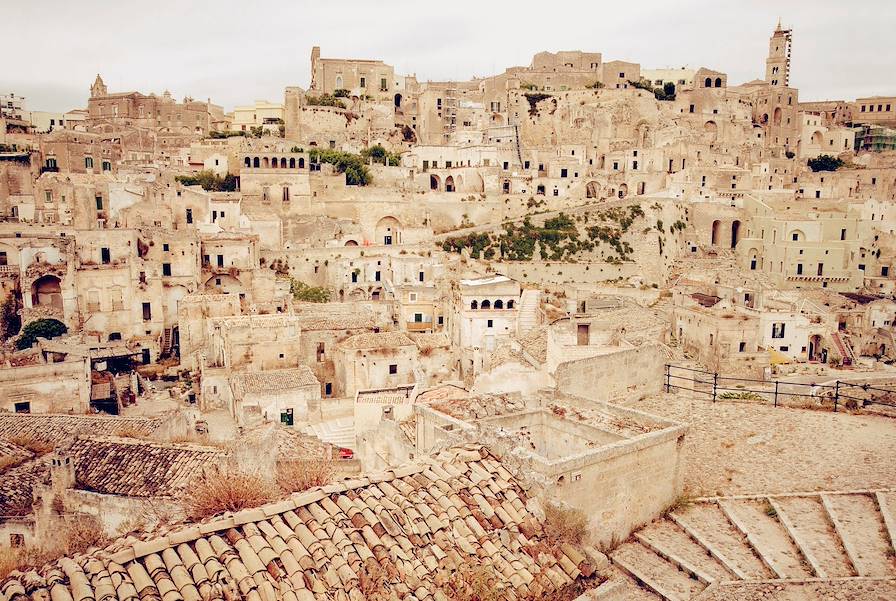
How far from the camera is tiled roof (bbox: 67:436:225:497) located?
1206 cm

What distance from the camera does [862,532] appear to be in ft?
30.6

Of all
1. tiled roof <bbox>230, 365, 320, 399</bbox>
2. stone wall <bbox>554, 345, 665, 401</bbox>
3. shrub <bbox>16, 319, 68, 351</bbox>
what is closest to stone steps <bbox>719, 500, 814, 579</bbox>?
stone wall <bbox>554, 345, 665, 401</bbox>

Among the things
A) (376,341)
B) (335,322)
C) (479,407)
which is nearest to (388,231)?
(335,322)

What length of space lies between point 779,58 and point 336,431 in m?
66.7

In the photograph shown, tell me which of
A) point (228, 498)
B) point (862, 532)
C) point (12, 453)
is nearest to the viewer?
point (228, 498)

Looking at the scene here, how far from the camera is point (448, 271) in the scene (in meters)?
37.8

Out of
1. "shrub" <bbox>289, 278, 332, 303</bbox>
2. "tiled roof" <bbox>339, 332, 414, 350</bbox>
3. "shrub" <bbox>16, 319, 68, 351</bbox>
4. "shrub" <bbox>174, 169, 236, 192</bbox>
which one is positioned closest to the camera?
"tiled roof" <bbox>339, 332, 414, 350</bbox>

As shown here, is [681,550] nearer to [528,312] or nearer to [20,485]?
[20,485]

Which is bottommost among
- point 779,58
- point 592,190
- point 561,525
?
point 561,525

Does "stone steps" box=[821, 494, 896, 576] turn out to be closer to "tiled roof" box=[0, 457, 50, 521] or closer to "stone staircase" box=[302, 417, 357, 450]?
"stone staircase" box=[302, 417, 357, 450]

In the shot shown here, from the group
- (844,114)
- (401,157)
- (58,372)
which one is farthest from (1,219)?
(844,114)

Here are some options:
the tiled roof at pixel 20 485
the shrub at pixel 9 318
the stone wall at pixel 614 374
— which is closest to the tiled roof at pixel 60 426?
the tiled roof at pixel 20 485

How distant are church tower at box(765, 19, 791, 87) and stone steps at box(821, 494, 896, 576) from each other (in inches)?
2676

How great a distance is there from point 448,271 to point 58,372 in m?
21.9
